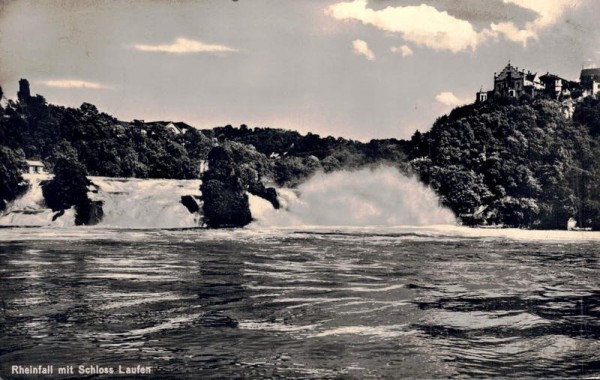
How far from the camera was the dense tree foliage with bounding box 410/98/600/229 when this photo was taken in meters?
9.64

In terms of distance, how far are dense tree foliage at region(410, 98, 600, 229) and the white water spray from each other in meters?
0.44

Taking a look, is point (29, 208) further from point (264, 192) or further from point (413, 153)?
point (413, 153)

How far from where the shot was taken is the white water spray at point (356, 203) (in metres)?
11.5

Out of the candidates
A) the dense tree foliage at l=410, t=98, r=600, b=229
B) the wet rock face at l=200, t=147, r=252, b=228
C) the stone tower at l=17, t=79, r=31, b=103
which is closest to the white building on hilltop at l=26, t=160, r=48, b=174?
the stone tower at l=17, t=79, r=31, b=103

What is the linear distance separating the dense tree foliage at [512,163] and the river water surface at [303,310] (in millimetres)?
1169

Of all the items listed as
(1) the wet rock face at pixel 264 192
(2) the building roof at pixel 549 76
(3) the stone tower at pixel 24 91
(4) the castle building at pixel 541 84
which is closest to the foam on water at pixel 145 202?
(1) the wet rock face at pixel 264 192

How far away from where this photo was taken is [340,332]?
4289 millimetres

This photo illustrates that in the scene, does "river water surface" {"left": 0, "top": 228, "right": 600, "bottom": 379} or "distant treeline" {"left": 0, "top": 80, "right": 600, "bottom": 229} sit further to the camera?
"distant treeline" {"left": 0, "top": 80, "right": 600, "bottom": 229}

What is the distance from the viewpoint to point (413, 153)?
10875 millimetres

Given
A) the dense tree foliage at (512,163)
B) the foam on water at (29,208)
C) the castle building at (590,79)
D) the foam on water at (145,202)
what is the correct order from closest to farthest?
1. the castle building at (590,79)
2. the dense tree foliage at (512,163)
3. the foam on water at (29,208)
4. the foam on water at (145,202)

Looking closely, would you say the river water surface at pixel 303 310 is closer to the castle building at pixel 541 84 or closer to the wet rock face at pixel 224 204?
the wet rock face at pixel 224 204

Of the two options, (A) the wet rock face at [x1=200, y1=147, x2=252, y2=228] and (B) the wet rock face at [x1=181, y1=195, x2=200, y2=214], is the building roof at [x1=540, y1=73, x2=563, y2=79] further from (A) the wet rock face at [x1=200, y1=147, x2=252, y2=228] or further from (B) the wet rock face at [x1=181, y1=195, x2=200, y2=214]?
(B) the wet rock face at [x1=181, y1=195, x2=200, y2=214]

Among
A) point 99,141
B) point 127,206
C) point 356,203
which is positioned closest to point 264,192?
point 356,203

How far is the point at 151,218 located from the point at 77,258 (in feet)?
12.3
